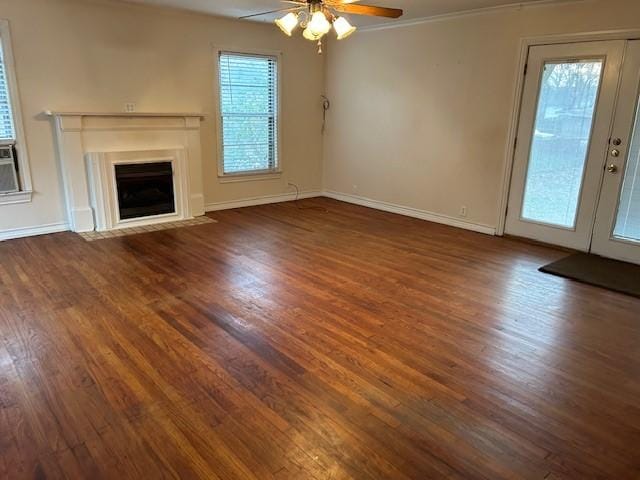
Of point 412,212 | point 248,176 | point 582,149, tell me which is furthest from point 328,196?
point 582,149

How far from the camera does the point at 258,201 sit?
6.81m

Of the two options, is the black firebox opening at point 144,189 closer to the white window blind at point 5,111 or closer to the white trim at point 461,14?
the white window blind at point 5,111

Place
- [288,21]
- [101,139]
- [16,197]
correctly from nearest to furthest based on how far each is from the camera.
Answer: [288,21] → [16,197] → [101,139]

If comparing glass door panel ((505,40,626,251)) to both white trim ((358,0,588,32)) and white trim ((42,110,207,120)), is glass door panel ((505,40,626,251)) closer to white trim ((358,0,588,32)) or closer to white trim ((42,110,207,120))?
white trim ((358,0,588,32))

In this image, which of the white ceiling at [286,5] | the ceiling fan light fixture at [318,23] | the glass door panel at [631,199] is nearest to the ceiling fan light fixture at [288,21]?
the ceiling fan light fixture at [318,23]

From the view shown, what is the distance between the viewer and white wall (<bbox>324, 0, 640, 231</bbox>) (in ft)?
15.9

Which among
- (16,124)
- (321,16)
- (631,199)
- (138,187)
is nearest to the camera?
(321,16)

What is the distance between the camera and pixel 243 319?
3121mm

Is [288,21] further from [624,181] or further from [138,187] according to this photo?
[624,181]

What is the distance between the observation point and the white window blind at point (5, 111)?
4.50 metres

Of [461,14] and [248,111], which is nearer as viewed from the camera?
[461,14]

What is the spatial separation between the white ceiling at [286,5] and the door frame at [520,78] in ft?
1.40

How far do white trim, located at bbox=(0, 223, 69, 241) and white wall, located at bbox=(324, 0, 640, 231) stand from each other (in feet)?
13.0

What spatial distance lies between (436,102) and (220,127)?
9.39 ft
